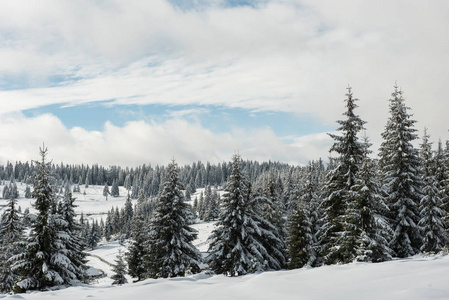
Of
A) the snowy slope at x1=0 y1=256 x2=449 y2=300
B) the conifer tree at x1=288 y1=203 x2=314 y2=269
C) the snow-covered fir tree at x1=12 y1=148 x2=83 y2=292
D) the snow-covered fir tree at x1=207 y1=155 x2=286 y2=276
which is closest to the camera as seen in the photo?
the snowy slope at x1=0 y1=256 x2=449 y2=300

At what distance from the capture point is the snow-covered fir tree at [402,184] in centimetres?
2325

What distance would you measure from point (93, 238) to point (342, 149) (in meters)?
107

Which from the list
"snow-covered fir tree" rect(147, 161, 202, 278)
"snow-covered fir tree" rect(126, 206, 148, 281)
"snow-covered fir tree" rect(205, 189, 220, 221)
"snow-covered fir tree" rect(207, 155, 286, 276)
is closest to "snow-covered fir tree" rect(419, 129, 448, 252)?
"snow-covered fir tree" rect(207, 155, 286, 276)

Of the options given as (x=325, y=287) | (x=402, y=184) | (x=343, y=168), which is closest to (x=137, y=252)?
(x=343, y=168)

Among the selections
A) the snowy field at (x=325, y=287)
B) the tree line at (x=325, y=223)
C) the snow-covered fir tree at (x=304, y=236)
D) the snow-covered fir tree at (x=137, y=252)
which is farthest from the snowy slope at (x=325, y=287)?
the snow-covered fir tree at (x=137, y=252)

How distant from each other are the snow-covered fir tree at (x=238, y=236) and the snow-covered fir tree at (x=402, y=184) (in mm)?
9661

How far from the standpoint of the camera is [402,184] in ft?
78.1

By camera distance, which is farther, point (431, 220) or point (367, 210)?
point (431, 220)

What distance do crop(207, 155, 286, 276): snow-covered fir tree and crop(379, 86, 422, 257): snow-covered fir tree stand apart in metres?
9.66

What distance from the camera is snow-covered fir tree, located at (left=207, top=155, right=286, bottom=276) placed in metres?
22.6

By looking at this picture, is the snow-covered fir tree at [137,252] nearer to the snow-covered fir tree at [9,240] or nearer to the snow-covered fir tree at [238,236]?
the snow-covered fir tree at [9,240]

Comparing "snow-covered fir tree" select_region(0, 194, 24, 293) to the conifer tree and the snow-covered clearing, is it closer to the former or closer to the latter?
the snow-covered clearing

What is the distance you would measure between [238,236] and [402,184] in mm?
13454

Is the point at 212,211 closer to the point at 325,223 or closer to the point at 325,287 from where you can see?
the point at 325,223
